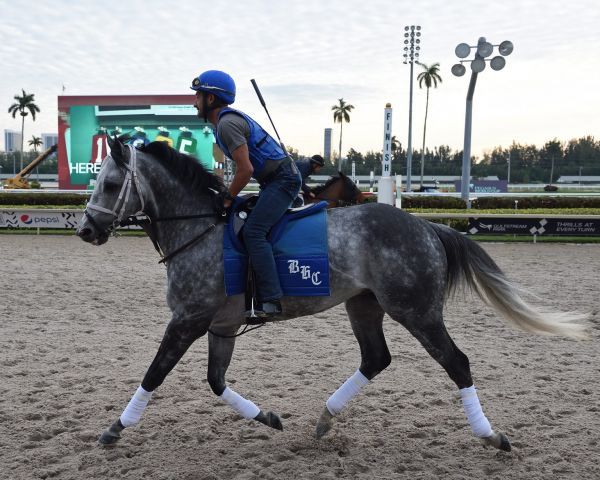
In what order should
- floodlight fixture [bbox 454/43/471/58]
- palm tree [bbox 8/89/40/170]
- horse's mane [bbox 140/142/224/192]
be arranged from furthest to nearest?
palm tree [bbox 8/89/40/170]
floodlight fixture [bbox 454/43/471/58]
horse's mane [bbox 140/142/224/192]

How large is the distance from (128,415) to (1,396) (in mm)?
1629

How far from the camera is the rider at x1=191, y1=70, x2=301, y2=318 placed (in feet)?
12.2

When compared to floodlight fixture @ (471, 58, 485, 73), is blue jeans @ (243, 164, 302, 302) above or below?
below

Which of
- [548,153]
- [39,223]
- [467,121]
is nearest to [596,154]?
[548,153]

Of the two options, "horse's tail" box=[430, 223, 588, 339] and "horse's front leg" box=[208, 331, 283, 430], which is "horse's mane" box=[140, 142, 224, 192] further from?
"horse's tail" box=[430, 223, 588, 339]

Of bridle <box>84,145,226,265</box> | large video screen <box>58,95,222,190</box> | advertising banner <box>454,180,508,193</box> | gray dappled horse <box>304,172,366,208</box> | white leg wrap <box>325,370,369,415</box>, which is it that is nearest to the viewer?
bridle <box>84,145,226,265</box>

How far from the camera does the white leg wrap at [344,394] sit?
4160 mm

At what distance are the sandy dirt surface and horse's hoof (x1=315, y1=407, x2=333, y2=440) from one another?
0.07m

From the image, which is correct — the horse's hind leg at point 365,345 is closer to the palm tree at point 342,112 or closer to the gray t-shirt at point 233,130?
the gray t-shirt at point 233,130

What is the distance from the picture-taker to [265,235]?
3.81 meters

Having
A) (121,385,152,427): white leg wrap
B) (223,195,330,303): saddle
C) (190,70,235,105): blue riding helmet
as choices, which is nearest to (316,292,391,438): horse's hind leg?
(223,195,330,303): saddle

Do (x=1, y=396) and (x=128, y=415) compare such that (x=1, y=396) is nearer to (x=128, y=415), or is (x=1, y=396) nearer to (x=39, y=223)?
(x=128, y=415)

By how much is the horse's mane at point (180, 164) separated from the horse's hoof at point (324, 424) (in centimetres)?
186

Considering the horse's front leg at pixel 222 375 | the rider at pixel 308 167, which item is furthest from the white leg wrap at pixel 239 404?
the rider at pixel 308 167
